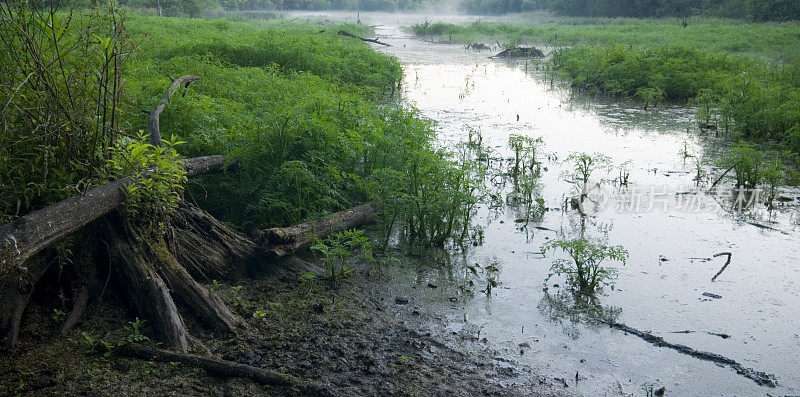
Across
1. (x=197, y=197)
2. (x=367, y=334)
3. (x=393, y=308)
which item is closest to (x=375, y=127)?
(x=197, y=197)

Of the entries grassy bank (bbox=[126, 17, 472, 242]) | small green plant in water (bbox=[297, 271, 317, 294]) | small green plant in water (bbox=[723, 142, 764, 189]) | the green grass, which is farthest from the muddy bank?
the green grass

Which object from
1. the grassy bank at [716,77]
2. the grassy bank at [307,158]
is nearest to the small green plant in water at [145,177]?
the grassy bank at [307,158]

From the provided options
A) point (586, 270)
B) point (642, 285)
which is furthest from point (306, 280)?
point (642, 285)

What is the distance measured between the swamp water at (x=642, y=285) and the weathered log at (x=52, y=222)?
2526 mm

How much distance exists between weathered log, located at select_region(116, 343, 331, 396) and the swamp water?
1.52 metres

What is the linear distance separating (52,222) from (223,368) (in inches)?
52.3

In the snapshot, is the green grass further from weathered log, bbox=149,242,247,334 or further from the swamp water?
weathered log, bbox=149,242,247,334

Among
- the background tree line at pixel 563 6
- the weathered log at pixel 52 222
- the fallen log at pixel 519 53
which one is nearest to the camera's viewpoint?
the weathered log at pixel 52 222

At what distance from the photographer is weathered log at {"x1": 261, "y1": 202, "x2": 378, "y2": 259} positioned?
17.3ft

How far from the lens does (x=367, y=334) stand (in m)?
4.57

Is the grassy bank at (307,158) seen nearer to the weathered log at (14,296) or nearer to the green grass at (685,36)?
the weathered log at (14,296)

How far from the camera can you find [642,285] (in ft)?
18.6

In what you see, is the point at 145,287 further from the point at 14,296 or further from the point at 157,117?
the point at 157,117

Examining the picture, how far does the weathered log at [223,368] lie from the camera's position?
12.2 ft
